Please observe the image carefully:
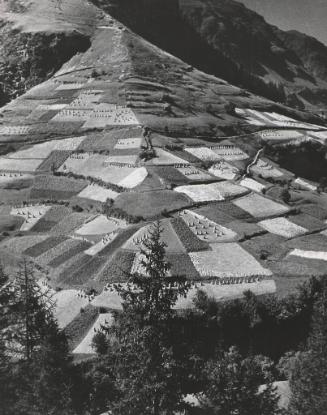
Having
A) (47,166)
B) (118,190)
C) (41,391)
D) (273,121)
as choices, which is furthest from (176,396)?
(273,121)

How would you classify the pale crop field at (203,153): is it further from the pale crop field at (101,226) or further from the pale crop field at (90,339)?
the pale crop field at (90,339)

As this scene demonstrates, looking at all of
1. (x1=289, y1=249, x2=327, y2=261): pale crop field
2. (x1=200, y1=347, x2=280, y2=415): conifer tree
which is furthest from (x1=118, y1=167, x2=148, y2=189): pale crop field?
(x1=200, y1=347, x2=280, y2=415): conifer tree

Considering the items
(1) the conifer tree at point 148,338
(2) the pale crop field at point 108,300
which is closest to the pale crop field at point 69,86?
(2) the pale crop field at point 108,300

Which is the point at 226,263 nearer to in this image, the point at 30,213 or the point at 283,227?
the point at 283,227

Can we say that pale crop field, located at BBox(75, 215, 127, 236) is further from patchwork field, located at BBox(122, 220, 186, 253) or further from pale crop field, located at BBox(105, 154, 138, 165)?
pale crop field, located at BBox(105, 154, 138, 165)

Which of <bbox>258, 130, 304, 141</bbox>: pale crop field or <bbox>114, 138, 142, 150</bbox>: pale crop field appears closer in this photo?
<bbox>114, 138, 142, 150</bbox>: pale crop field

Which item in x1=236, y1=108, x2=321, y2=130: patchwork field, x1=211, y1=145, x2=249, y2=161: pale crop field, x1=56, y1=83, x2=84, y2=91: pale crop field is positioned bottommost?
x1=211, y1=145, x2=249, y2=161: pale crop field

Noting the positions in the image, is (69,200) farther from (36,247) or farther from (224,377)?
(224,377)

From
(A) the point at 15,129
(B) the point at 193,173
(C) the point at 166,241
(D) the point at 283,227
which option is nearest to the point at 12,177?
(A) the point at 15,129
